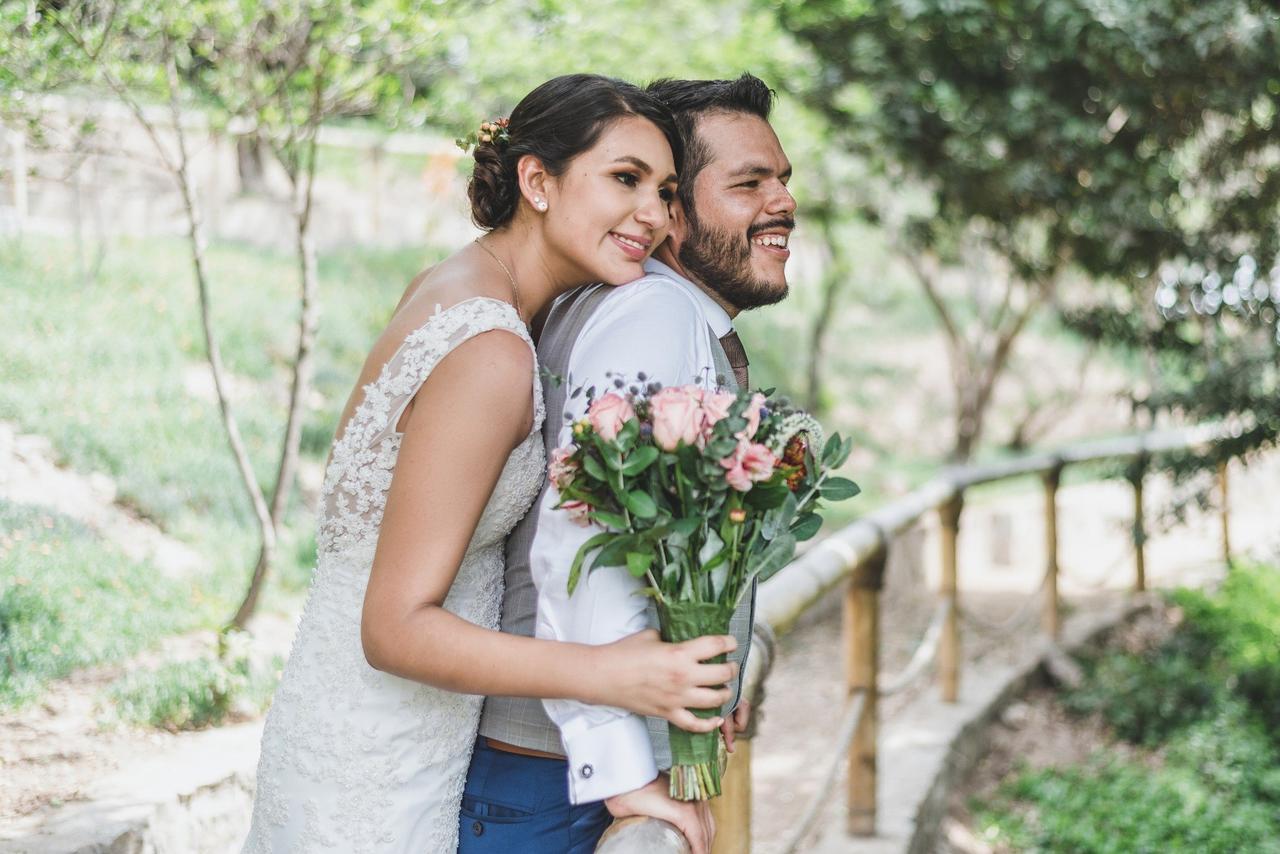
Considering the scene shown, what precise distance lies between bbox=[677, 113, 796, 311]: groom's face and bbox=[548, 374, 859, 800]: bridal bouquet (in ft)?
1.91

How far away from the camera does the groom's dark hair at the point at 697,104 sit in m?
2.17

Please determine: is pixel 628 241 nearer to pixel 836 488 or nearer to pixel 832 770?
pixel 836 488

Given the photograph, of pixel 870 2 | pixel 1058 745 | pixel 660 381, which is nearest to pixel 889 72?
pixel 870 2

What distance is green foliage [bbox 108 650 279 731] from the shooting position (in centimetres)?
326

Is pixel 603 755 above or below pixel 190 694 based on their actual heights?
above

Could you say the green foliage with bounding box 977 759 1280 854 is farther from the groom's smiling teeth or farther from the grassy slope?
the groom's smiling teeth

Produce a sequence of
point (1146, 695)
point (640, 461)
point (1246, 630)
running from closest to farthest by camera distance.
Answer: point (640, 461)
point (1146, 695)
point (1246, 630)

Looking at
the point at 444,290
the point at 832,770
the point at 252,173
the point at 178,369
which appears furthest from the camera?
the point at 252,173

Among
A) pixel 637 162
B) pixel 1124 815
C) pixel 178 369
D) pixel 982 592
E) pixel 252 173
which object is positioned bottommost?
pixel 1124 815

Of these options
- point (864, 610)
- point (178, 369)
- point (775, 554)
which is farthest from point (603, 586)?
point (178, 369)

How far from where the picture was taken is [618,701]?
1532 mm

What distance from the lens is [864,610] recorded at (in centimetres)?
413

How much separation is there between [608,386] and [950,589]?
434 centimetres

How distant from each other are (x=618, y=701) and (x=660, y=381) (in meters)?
0.44
